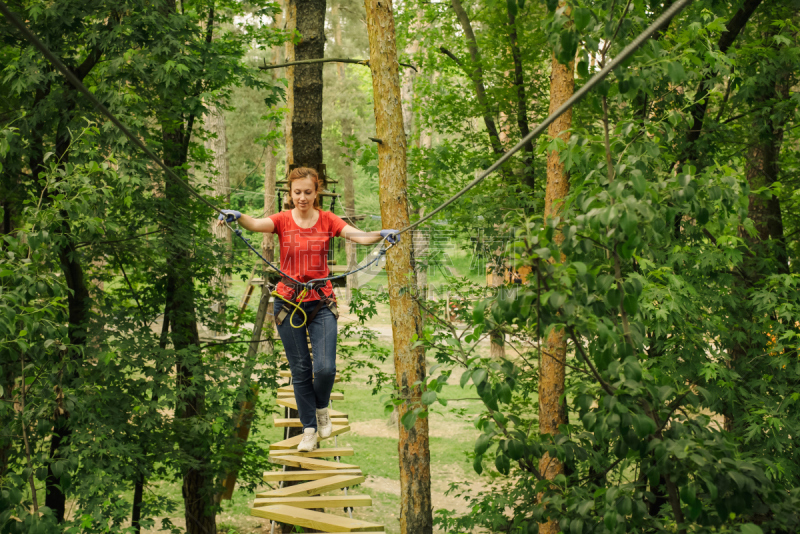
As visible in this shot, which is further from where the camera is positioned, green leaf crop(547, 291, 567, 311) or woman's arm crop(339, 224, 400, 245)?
woman's arm crop(339, 224, 400, 245)

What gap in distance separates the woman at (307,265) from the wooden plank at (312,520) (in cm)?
74

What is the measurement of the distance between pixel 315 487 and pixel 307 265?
1360 mm

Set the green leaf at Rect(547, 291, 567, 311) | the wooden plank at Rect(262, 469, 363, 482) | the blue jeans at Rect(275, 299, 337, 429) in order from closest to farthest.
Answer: the green leaf at Rect(547, 291, 567, 311), the blue jeans at Rect(275, 299, 337, 429), the wooden plank at Rect(262, 469, 363, 482)

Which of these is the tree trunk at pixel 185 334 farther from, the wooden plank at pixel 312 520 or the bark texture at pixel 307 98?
the wooden plank at pixel 312 520

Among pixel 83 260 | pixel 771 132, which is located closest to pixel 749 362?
pixel 771 132

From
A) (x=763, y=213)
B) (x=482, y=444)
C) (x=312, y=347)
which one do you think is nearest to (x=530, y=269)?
(x=482, y=444)

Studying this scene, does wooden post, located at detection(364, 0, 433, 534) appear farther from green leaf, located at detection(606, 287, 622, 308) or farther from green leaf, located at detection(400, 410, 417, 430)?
green leaf, located at detection(606, 287, 622, 308)

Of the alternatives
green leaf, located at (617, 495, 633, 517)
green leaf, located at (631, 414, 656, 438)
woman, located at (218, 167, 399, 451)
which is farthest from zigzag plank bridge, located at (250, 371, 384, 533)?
green leaf, located at (631, 414, 656, 438)

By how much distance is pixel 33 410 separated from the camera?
3.13 m

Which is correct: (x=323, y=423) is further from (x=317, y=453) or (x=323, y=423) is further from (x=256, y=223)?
(x=256, y=223)

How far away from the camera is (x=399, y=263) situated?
12.7 feet

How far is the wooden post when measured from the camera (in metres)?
3.84

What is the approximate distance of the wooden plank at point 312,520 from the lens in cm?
324

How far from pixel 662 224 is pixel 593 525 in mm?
921
